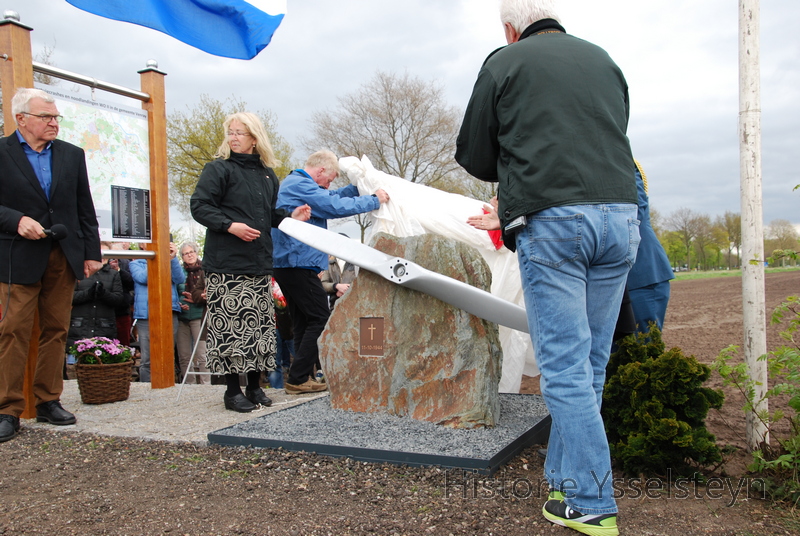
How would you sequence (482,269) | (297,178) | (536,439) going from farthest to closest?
(297,178) → (482,269) → (536,439)

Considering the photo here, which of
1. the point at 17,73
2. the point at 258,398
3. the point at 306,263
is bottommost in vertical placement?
the point at 258,398

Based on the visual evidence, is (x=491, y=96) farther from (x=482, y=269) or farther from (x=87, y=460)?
(x=87, y=460)

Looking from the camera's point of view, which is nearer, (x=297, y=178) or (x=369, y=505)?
(x=369, y=505)

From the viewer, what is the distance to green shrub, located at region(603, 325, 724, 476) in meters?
2.65

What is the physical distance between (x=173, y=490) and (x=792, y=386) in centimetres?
290

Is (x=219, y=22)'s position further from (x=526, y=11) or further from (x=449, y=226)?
(x=526, y=11)

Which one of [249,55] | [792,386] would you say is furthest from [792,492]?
[249,55]

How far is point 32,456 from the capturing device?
3340mm

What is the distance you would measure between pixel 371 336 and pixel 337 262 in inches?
148

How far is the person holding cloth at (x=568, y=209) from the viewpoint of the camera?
2.12m

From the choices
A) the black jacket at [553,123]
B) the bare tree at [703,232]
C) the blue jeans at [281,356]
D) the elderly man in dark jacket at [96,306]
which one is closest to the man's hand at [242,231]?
the black jacket at [553,123]

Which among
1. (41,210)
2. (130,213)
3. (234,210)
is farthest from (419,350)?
(130,213)

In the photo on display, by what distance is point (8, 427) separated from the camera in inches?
147

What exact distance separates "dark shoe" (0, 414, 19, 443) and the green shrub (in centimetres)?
364
